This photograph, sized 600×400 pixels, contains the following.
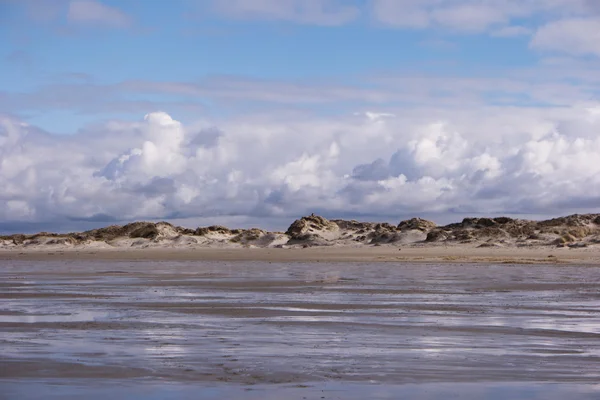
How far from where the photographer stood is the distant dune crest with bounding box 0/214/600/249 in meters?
59.2

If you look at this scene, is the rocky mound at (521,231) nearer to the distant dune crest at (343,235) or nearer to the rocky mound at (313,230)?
the distant dune crest at (343,235)

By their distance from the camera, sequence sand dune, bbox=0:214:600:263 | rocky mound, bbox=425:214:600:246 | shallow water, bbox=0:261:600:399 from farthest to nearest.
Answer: rocky mound, bbox=425:214:600:246, sand dune, bbox=0:214:600:263, shallow water, bbox=0:261:600:399

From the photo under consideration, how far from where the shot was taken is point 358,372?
9078mm

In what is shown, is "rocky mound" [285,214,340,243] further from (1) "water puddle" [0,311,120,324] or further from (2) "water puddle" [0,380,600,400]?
(2) "water puddle" [0,380,600,400]

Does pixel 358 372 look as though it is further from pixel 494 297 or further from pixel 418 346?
pixel 494 297

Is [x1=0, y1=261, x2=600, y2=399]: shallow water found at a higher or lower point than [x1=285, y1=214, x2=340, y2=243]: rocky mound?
lower

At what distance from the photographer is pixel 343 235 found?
249 ft

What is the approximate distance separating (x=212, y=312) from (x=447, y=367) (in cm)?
738

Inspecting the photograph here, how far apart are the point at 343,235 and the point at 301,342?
2536 inches

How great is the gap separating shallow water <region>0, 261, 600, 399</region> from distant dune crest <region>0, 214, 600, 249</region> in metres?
37.8

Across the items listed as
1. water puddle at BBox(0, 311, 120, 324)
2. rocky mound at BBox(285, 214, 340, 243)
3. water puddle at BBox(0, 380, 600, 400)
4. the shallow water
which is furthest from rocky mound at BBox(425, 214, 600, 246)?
water puddle at BBox(0, 380, 600, 400)

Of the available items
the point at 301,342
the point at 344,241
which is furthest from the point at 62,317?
the point at 344,241

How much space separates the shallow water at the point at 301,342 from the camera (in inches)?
328

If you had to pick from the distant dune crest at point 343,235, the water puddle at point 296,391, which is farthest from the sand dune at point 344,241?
the water puddle at point 296,391
